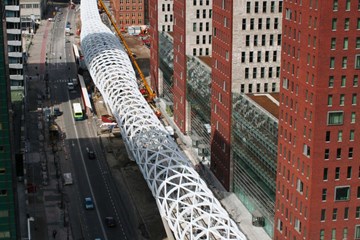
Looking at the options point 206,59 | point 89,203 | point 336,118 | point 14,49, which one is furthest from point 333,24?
point 14,49

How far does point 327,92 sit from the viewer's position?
329 ft

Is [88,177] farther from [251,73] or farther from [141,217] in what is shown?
[251,73]

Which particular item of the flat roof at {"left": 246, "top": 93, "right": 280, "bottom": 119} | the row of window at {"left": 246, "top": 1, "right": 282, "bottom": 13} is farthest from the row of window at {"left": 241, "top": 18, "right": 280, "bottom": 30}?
the flat roof at {"left": 246, "top": 93, "right": 280, "bottom": 119}

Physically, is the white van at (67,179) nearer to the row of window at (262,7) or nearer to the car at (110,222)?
the car at (110,222)

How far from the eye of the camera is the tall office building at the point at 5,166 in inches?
3880

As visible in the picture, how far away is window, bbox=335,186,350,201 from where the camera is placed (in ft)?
341

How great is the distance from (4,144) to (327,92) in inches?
1718

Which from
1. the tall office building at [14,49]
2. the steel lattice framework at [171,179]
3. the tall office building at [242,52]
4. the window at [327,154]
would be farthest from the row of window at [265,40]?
the tall office building at [14,49]

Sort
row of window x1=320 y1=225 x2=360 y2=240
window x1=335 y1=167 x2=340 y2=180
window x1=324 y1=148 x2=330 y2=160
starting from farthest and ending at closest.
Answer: row of window x1=320 y1=225 x2=360 y2=240
window x1=335 y1=167 x2=340 y2=180
window x1=324 y1=148 x2=330 y2=160

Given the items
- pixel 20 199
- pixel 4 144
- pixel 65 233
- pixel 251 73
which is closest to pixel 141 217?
pixel 65 233

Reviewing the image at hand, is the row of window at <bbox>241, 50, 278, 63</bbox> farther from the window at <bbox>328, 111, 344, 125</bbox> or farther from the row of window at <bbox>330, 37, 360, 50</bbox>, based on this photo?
the row of window at <bbox>330, 37, 360, 50</bbox>

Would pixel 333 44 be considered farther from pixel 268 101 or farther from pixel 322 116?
pixel 268 101

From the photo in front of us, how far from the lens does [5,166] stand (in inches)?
3915

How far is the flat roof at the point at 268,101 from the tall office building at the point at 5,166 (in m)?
45.4
